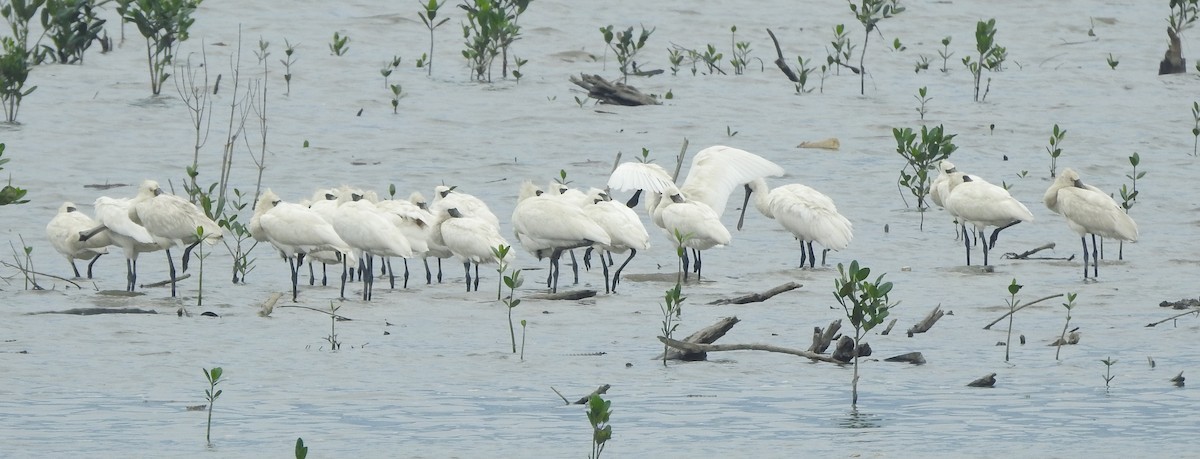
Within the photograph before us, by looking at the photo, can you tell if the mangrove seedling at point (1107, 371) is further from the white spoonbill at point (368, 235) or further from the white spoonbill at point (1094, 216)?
the white spoonbill at point (368, 235)

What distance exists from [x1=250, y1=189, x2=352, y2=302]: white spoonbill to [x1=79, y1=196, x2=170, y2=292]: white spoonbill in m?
0.80

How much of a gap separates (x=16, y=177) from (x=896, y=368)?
10.9 meters

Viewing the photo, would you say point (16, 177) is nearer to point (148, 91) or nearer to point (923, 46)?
point (148, 91)

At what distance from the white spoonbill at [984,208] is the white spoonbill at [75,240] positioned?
6924 mm

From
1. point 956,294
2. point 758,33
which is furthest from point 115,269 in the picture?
point 758,33

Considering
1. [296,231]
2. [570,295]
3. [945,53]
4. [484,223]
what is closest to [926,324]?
[570,295]

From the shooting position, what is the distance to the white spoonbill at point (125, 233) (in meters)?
13.6

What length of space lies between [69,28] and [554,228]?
36.8ft

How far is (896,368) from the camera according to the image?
33.9 ft

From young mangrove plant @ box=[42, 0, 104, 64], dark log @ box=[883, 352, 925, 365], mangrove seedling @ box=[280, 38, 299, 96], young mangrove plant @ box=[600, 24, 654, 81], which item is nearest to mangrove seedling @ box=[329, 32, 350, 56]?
mangrove seedling @ box=[280, 38, 299, 96]

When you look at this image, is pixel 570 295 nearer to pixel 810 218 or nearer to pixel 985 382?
pixel 810 218

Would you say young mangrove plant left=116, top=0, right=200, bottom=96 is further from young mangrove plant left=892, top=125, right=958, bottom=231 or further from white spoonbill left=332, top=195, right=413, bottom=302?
young mangrove plant left=892, top=125, right=958, bottom=231

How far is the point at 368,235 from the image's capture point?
13.6 metres

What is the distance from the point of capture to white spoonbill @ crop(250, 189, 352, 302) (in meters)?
13.5
